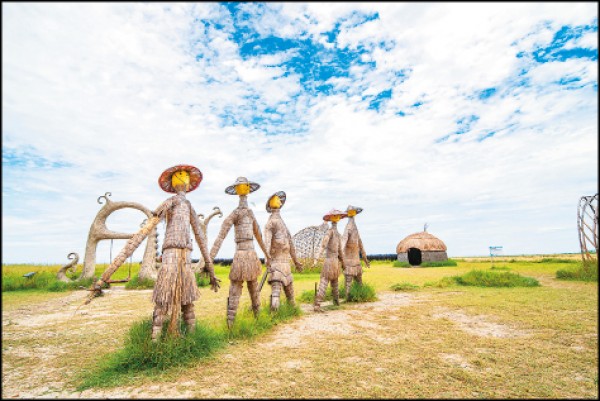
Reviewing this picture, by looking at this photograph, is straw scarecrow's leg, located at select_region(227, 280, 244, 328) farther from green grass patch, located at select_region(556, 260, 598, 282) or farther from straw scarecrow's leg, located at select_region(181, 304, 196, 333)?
green grass patch, located at select_region(556, 260, 598, 282)

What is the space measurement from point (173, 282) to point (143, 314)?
14.4ft

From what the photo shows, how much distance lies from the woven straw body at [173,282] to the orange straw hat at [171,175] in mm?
1136

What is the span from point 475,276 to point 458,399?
11.2 metres

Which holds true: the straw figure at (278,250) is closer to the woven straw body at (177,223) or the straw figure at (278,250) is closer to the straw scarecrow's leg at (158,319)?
the woven straw body at (177,223)

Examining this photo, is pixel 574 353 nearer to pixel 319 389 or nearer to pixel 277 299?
pixel 319 389

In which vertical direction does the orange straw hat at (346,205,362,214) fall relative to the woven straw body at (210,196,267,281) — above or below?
above

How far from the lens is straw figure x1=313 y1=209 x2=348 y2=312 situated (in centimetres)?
884

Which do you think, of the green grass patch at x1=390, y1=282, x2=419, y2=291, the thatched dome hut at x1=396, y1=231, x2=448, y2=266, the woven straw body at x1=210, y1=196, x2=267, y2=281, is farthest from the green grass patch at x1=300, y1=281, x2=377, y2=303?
the thatched dome hut at x1=396, y1=231, x2=448, y2=266

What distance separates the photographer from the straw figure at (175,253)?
4.66 metres

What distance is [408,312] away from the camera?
802cm

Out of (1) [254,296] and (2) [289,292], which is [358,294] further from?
(1) [254,296]

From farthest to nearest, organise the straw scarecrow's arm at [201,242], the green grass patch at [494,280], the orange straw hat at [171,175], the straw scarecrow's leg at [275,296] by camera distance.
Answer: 1. the green grass patch at [494,280]
2. the straw scarecrow's leg at [275,296]
3. the straw scarecrow's arm at [201,242]
4. the orange straw hat at [171,175]

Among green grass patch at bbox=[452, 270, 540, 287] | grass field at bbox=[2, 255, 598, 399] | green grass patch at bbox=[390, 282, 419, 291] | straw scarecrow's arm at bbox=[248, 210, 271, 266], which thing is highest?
straw scarecrow's arm at bbox=[248, 210, 271, 266]

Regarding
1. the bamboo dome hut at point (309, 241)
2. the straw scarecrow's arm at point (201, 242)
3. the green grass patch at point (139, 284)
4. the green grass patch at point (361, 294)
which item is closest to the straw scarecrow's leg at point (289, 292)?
the straw scarecrow's arm at point (201, 242)
